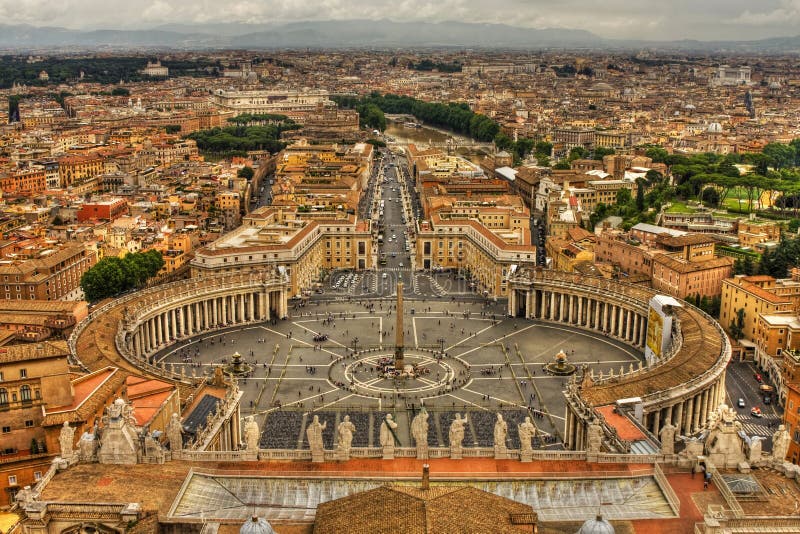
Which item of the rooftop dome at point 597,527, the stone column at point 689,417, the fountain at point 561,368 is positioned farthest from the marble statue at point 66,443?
the fountain at point 561,368

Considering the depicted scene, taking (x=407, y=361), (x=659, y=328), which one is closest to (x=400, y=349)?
(x=407, y=361)

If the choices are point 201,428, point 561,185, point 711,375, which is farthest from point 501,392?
point 561,185

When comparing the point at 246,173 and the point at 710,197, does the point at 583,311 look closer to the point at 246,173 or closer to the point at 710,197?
the point at 710,197

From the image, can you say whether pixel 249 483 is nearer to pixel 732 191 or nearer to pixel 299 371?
pixel 299 371

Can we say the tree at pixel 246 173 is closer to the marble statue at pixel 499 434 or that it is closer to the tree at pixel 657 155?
the tree at pixel 657 155

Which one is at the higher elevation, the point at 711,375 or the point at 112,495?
the point at 112,495
